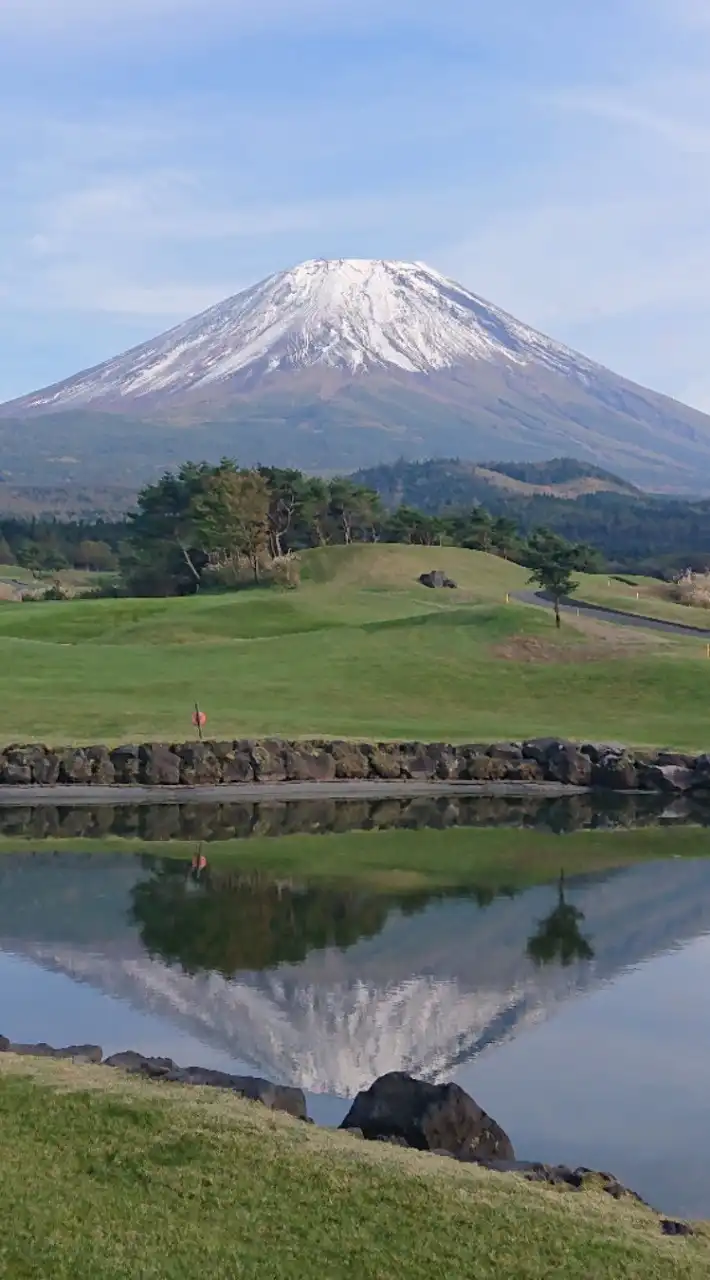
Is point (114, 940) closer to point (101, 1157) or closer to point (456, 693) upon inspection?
point (101, 1157)

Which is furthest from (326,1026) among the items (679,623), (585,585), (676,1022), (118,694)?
(585,585)

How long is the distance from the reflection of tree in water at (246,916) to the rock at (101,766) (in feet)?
23.9

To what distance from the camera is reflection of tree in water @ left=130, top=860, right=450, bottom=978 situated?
18.1m

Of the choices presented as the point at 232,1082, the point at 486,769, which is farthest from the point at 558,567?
the point at 232,1082

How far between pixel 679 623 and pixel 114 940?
44.8m

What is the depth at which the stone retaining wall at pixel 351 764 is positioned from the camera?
30.6m

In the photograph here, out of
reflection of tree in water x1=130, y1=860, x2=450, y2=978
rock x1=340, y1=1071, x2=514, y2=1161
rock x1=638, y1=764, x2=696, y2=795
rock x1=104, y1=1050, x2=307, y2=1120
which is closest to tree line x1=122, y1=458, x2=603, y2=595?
rock x1=638, y1=764, x2=696, y2=795

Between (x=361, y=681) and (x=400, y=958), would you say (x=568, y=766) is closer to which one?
(x=361, y=681)

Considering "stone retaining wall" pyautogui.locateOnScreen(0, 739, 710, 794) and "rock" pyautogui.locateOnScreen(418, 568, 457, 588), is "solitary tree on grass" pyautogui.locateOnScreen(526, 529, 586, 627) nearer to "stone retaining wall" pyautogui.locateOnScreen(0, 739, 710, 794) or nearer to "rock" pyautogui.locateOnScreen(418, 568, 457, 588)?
"stone retaining wall" pyautogui.locateOnScreen(0, 739, 710, 794)

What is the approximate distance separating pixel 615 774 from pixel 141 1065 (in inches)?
856

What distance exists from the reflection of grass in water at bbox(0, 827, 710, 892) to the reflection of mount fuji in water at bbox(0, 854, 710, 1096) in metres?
0.87

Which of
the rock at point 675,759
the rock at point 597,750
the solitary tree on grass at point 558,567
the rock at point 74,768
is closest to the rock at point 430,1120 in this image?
the rock at point 74,768

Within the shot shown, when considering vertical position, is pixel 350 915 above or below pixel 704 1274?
below

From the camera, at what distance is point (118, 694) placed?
3753 cm
